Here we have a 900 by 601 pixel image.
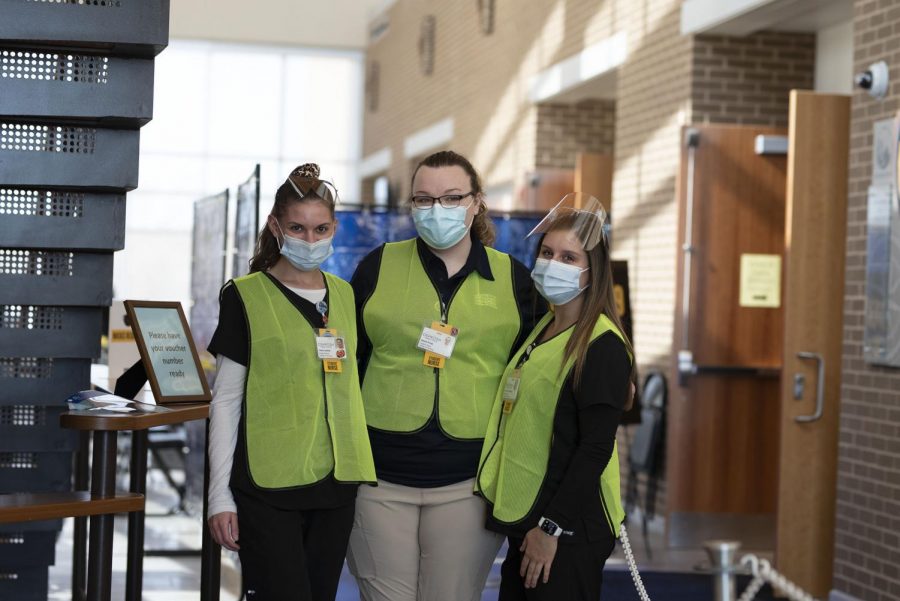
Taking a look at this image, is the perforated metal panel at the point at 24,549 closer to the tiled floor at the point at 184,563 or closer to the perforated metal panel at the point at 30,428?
the perforated metal panel at the point at 30,428

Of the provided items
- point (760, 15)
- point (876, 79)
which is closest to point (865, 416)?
point (876, 79)

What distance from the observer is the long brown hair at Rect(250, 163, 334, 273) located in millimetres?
3023

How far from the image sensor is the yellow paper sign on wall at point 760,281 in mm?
7434

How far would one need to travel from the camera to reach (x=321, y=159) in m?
20.2

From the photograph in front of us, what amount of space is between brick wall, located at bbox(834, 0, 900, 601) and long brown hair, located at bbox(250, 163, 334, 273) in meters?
3.17

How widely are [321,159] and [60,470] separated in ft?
53.6

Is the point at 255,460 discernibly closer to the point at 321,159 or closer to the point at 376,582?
the point at 376,582

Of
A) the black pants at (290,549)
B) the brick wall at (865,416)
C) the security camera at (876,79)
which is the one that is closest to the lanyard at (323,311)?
the black pants at (290,549)

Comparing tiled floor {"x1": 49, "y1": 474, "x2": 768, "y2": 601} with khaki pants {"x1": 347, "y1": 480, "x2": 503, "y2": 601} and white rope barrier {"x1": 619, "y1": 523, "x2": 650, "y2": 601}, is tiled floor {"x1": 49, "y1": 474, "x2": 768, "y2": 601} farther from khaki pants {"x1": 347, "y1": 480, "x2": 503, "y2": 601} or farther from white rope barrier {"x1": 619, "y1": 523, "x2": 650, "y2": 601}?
khaki pants {"x1": 347, "y1": 480, "x2": 503, "y2": 601}

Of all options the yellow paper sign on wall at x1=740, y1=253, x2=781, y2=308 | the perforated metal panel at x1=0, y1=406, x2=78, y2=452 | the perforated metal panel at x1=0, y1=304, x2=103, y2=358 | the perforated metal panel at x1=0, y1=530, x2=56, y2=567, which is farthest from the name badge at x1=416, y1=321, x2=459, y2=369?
the yellow paper sign on wall at x1=740, y1=253, x2=781, y2=308

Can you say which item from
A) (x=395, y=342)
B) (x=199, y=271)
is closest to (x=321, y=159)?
(x=199, y=271)

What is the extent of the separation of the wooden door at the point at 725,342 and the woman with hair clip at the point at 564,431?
4441 millimetres

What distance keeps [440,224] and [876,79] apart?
3.17m

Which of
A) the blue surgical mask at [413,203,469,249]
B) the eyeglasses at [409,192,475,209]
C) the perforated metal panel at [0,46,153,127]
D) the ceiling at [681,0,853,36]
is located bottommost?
the blue surgical mask at [413,203,469,249]
